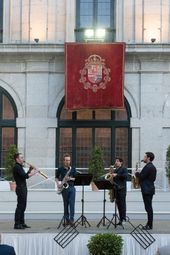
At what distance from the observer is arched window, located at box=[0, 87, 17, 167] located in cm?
2448

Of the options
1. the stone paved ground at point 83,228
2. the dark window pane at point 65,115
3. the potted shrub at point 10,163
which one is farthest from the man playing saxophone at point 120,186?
the dark window pane at point 65,115

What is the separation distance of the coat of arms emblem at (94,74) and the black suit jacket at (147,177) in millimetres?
8610

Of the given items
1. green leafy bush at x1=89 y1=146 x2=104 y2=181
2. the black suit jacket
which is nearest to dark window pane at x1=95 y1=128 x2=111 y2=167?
green leafy bush at x1=89 y1=146 x2=104 y2=181

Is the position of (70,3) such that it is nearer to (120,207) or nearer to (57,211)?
(57,211)

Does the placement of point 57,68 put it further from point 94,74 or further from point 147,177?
point 147,177

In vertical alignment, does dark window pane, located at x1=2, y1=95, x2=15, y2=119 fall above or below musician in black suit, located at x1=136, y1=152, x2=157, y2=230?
above

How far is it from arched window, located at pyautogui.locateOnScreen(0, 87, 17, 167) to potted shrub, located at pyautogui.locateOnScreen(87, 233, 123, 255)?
11.1m

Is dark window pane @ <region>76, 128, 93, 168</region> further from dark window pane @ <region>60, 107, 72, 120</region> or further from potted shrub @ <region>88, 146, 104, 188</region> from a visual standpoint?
potted shrub @ <region>88, 146, 104, 188</region>

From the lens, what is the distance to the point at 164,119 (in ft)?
78.7

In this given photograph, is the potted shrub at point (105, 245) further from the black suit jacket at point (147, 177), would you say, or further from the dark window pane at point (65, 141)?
the dark window pane at point (65, 141)

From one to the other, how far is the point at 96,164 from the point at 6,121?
4166 millimetres

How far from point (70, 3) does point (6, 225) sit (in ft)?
35.3

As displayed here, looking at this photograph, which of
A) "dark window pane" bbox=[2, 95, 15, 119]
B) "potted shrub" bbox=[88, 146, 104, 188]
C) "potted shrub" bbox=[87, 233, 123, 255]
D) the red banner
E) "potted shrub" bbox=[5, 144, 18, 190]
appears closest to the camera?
"potted shrub" bbox=[87, 233, 123, 255]

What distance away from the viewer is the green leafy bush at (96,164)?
22.5 meters
